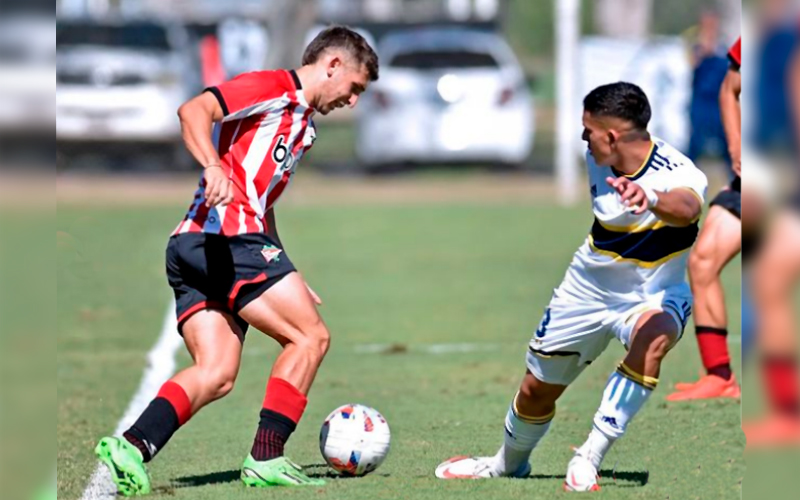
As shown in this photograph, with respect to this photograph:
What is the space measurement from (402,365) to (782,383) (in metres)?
7.03

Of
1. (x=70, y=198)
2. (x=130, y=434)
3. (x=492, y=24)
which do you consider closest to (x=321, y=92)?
(x=130, y=434)

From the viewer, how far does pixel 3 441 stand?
270 centimetres

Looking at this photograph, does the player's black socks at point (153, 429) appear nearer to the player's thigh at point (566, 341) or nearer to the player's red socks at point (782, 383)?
the player's thigh at point (566, 341)

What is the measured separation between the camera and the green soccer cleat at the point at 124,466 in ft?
17.5

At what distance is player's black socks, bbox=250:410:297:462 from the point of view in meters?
5.68

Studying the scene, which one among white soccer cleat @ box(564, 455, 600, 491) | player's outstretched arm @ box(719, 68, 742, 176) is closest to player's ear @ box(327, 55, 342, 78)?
white soccer cleat @ box(564, 455, 600, 491)

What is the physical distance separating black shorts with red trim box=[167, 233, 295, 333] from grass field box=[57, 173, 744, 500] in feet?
2.02

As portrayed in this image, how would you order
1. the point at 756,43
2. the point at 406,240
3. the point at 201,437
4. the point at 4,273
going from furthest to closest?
the point at 406,240, the point at 201,437, the point at 4,273, the point at 756,43

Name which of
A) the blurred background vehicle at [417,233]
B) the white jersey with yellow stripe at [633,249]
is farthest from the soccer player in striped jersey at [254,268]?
the white jersey with yellow stripe at [633,249]

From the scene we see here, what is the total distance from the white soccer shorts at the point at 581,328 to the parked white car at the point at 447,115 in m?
19.1

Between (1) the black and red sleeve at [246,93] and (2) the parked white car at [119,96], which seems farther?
(2) the parked white car at [119,96]

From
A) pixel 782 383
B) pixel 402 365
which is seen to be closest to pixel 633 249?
pixel 782 383

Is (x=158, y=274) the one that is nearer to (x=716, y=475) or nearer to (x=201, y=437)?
(x=201, y=437)

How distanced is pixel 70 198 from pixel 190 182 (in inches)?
132
